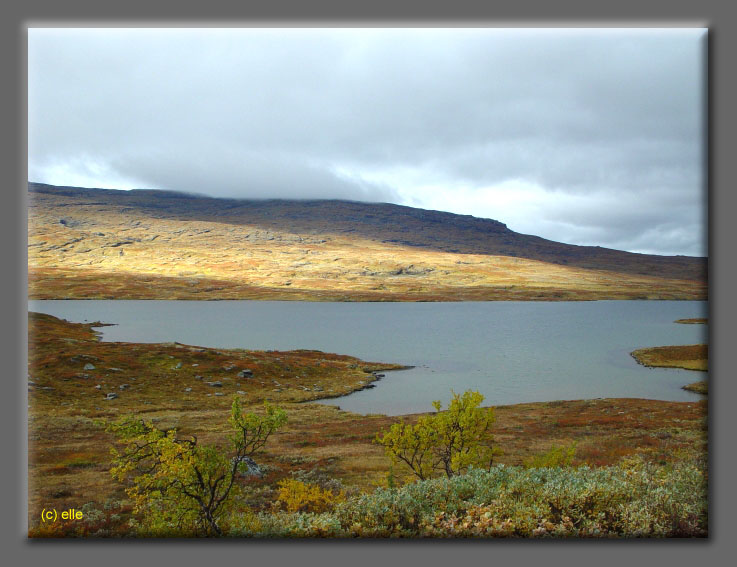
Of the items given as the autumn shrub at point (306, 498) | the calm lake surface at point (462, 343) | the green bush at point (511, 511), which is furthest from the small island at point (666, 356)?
the autumn shrub at point (306, 498)

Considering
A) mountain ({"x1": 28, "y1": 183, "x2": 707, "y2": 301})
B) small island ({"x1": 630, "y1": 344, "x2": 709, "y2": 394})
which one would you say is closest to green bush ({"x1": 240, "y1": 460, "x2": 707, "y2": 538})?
small island ({"x1": 630, "y1": 344, "x2": 709, "y2": 394})

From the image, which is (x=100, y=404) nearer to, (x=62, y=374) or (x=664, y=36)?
(x=62, y=374)

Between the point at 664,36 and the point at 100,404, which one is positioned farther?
the point at 100,404

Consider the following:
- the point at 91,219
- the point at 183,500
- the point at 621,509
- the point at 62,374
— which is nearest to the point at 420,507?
the point at 621,509

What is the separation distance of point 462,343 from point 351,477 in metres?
30.8

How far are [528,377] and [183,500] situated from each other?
24.7 meters

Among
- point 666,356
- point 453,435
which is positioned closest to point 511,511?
point 453,435

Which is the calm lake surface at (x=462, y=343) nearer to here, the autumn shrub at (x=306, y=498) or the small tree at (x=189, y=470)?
the small tree at (x=189, y=470)

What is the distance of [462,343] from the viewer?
134 ft

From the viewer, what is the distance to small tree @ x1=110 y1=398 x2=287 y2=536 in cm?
604

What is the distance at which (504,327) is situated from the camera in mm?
52906

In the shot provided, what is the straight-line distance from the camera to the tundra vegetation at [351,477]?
6.76 meters

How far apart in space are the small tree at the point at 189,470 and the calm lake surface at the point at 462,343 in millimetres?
4796

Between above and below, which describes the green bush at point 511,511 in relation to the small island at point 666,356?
above
